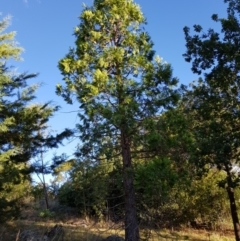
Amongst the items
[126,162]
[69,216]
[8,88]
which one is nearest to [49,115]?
[8,88]

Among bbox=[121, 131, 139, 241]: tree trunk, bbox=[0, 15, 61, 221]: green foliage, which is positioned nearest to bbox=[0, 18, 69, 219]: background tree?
bbox=[0, 15, 61, 221]: green foliage

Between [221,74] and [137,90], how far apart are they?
3.65 metres

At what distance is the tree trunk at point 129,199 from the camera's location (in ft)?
32.9

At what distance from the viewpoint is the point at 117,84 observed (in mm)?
10586

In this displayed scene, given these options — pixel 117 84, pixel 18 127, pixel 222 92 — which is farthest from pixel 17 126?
pixel 222 92

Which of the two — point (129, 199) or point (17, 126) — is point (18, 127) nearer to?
point (17, 126)

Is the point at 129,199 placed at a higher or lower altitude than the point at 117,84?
lower

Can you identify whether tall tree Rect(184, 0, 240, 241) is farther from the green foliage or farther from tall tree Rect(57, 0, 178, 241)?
the green foliage

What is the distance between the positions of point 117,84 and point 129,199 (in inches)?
150

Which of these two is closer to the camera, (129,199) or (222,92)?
(129,199)

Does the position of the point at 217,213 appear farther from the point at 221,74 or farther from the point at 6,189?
the point at 6,189

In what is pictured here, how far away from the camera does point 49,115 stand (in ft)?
45.5

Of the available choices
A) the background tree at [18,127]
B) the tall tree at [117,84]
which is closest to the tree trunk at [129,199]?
the tall tree at [117,84]

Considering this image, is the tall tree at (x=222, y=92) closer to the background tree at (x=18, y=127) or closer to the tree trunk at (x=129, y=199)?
the tree trunk at (x=129, y=199)
